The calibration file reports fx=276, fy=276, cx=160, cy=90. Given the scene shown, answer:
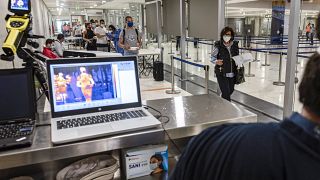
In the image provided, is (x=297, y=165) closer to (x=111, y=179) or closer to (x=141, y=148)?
(x=141, y=148)

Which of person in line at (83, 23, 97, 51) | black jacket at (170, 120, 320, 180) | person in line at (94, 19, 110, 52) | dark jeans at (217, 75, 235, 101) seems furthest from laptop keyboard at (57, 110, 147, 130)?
person in line at (83, 23, 97, 51)

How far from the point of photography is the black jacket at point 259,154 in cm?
51

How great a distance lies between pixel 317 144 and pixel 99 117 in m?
1.01

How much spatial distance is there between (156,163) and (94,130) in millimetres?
376

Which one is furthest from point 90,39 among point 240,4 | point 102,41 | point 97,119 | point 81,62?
point 97,119

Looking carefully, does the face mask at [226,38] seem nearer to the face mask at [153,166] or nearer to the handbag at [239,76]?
the handbag at [239,76]

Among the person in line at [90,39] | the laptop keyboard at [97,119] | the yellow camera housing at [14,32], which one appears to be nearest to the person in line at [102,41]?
the person in line at [90,39]

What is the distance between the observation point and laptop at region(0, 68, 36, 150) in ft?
4.28

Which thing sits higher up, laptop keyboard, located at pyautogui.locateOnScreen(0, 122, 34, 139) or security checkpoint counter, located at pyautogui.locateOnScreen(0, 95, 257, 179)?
laptop keyboard, located at pyautogui.locateOnScreen(0, 122, 34, 139)

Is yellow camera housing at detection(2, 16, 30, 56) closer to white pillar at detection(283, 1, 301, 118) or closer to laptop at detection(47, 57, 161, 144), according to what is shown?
laptop at detection(47, 57, 161, 144)

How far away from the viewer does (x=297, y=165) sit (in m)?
0.51

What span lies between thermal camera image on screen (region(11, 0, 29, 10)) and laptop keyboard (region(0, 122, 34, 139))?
0.90 meters

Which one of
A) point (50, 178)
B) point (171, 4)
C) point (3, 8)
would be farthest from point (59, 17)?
point (50, 178)

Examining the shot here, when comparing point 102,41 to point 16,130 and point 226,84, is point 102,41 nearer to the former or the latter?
point 226,84
